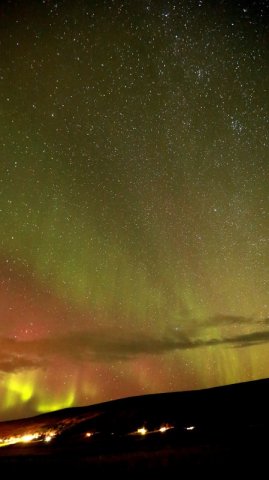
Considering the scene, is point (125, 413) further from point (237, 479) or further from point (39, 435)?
point (237, 479)

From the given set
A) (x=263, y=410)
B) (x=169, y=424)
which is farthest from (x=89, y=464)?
(x=263, y=410)

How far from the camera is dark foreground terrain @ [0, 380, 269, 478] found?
43.9 feet

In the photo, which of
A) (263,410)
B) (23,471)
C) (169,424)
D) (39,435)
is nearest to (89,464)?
(23,471)

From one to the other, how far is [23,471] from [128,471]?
19.6ft

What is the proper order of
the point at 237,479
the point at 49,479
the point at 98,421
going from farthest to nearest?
the point at 98,421 → the point at 49,479 → the point at 237,479

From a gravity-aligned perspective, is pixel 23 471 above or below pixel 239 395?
below

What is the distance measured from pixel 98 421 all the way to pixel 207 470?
41.2 metres

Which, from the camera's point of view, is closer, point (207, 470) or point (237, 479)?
point (237, 479)

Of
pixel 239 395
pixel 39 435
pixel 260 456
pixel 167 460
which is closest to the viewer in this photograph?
pixel 260 456

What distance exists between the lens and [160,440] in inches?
935

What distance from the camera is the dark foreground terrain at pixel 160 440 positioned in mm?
13367

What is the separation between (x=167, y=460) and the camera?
14.3 m

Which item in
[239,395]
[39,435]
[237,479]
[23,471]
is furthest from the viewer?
[239,395]

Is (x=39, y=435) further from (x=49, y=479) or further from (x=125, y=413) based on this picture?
(x=49, y=479)
